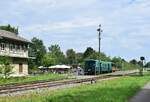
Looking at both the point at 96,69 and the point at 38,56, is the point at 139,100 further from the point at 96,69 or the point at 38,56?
the point at 38,56

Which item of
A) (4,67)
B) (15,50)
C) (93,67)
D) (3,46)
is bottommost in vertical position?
(4,67)

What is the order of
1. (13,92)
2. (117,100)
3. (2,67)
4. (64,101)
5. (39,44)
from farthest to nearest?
(39,44)
(2,67)
(13,92)
(117,100)
(64,101)

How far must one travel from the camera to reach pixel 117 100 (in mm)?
21609

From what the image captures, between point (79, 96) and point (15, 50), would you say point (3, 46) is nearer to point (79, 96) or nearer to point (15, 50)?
point (15, 50)

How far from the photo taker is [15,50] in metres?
76.1

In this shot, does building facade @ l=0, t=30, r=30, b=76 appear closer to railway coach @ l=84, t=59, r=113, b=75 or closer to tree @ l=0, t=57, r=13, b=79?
railway coach @ l=84, t=59, r=113, b=75

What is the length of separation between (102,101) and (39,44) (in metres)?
166

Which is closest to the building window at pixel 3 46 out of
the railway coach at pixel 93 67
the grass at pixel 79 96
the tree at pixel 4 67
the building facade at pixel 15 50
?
the building facade at pixel 15 50

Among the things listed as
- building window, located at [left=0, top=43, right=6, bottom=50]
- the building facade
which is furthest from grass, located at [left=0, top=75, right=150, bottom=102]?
building window, located at [left=0, top=43, right=6, bottom=50]

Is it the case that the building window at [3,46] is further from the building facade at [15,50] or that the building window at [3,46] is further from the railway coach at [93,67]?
the railway coach at [93,67]

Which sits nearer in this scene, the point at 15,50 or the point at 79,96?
the point at 79,96

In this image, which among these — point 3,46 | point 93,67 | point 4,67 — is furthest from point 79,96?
point 93,67

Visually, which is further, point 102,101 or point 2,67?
point 2,67

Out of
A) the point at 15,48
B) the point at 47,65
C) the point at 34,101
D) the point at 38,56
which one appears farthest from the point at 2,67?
the point at 38,56
